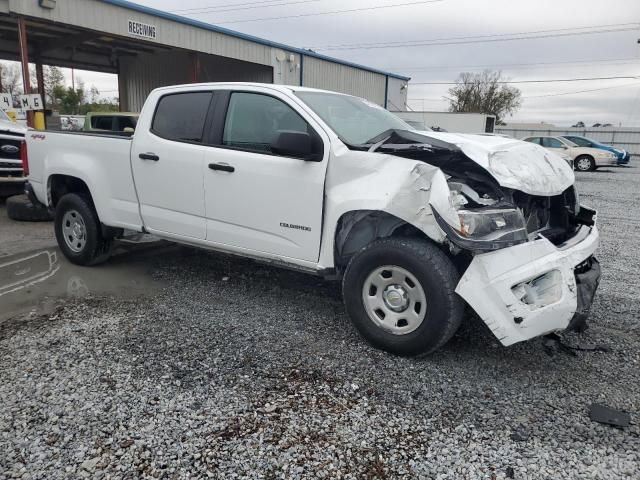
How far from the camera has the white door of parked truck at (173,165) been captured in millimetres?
4723

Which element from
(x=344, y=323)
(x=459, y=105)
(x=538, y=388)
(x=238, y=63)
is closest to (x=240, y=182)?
(x=344, y=323)

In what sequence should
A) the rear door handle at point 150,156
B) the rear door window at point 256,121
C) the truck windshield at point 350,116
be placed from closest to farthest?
the truck windshield at point 350,116 → the rear door window at point 256,121 → the rear door handle at point 150,156

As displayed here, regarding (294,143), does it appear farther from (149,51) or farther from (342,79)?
(342,79)

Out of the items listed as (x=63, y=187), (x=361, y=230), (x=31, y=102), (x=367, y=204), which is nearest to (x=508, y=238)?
(x=367, y=204)

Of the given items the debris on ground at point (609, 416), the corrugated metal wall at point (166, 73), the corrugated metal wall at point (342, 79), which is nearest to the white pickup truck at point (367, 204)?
the debris on ground at point (609, 416)

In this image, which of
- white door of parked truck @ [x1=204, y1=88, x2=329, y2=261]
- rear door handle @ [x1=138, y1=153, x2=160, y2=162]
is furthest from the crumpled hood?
rear door handle @ [x1=138, y1=153, x2=160, y2=162]

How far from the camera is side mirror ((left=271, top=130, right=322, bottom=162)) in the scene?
384 centimetres

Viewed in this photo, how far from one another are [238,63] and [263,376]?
21163 millimetres

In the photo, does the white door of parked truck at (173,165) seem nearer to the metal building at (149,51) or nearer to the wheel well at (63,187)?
the wheel well at (63,187)

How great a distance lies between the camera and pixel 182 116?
195 inches

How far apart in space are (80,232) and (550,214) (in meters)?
4.80

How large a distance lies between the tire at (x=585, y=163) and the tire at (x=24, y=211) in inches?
843

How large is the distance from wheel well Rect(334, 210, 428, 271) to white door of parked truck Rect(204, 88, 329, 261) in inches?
7.1

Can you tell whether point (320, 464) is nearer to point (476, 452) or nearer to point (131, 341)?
point (476, 452)
